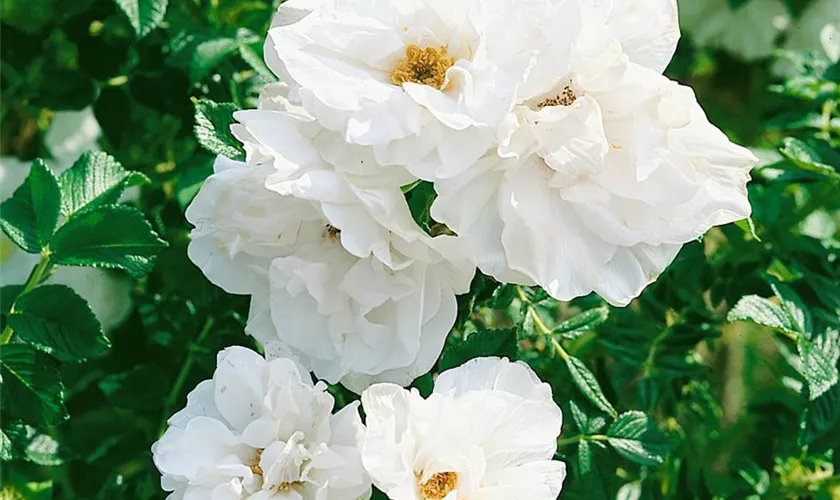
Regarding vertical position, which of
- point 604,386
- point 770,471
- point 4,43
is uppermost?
point 4,43

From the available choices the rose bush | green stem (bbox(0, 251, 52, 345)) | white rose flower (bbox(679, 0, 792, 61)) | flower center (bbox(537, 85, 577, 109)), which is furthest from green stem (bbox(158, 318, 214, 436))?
white rose flower (bbox(679, 0, 792, 61))

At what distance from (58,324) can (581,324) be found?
12.1 inches

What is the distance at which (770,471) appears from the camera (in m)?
0.87

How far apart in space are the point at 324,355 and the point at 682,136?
0.67 feet

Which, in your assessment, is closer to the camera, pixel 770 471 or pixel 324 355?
pixel 324 355

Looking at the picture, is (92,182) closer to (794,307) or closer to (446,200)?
(446,200)

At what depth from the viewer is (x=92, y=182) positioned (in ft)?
2.25

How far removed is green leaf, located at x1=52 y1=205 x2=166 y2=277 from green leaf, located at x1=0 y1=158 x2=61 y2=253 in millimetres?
15

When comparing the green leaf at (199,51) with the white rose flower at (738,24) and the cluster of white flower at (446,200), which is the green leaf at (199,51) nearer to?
the cluster of white flower at (446,200)

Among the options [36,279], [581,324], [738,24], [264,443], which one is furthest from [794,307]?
[738,24]

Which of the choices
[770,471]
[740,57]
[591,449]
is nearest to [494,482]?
[591,449]

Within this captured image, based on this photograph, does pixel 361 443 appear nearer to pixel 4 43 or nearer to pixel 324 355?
pixel 324 355

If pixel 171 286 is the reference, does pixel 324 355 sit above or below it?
above

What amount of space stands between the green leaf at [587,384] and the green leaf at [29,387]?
292mm
